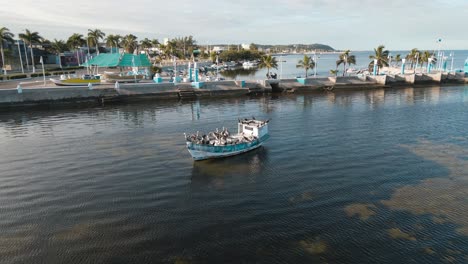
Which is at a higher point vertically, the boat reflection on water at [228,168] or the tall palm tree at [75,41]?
the tall palm tree at [75,41]

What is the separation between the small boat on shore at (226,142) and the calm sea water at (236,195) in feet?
3.33

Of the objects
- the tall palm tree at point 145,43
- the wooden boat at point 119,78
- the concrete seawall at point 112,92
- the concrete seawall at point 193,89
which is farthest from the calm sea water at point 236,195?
the tall palm tree at point 145,43

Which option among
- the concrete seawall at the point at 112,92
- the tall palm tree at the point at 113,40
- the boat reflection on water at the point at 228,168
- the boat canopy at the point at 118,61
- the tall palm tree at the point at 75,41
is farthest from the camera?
the tall palm tree at the point at 113,40

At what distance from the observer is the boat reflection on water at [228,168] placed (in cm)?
3044

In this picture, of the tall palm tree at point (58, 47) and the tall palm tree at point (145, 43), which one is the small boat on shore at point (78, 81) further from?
the tall palm tree at point (145, 43)

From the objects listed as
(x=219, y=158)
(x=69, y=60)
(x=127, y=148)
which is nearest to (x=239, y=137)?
(x=219, y=158)

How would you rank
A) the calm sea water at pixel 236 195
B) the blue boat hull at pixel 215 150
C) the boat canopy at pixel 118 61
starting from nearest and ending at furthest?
the calm sea water at pixel 236 195 < the blue boat hull at pixel 215 150 < the boat canopy at pixel 118 61

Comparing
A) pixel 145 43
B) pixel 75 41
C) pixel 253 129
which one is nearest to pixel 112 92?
pixel 253 129

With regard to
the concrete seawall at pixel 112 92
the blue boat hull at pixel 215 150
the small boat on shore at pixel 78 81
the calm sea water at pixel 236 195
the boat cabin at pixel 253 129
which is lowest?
the calm sea water at pixel 236 195

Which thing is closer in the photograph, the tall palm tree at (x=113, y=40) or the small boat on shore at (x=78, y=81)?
the small boat on shore at (x=78, y=81)

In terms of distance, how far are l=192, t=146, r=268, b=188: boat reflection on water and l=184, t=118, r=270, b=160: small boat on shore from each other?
69cm

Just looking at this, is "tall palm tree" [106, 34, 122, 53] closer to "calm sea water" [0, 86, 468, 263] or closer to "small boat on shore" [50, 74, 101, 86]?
"small boat on shore" [50, 74, 101, 86]

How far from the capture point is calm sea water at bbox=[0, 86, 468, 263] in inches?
782

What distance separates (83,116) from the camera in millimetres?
57375
